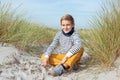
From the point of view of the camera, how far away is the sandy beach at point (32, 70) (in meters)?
3.97

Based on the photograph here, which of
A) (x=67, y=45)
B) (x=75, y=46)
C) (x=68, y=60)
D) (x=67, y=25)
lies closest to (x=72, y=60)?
(x=68, y=60)

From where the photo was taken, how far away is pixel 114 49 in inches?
169

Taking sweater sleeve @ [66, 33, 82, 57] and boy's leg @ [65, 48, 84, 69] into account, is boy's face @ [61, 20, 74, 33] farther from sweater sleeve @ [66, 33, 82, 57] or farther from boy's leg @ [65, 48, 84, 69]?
boy's leg @ [65, 48, 84, 69]

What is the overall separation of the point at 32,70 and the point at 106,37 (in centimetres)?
107

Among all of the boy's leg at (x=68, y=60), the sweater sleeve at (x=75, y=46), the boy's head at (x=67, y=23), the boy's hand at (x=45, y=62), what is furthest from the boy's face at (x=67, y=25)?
the boy's hand at (x=45, y=62)

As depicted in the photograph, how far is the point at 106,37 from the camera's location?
4.41 meters

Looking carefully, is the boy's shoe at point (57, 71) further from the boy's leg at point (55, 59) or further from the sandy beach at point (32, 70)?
the boy's leg at point (55, 59)

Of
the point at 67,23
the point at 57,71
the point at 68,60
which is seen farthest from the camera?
the point at 67,23

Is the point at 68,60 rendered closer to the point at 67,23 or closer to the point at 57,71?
the point at 57,71

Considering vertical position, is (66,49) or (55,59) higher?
(66,49)

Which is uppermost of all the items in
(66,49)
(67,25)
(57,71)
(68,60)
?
(67,25)

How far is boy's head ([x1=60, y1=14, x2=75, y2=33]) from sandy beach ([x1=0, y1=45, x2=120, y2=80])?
0.55m

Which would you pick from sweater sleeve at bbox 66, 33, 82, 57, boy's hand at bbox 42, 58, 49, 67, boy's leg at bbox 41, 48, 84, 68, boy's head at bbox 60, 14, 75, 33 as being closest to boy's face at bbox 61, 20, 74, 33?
boy's head at bbox 60, 14, 75, 33

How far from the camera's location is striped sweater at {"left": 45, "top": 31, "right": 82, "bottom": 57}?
4.32 metres
